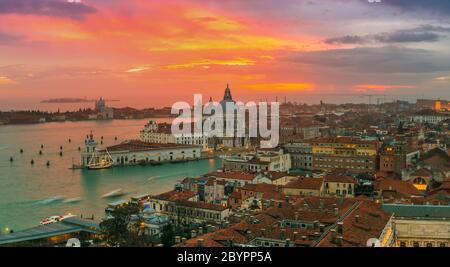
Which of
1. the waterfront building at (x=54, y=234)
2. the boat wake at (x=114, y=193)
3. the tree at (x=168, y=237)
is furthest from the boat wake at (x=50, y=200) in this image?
the tree at (x=168, y=237)

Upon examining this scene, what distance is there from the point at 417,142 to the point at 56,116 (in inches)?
1068

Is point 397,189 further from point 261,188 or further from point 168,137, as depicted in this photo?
point 168,137

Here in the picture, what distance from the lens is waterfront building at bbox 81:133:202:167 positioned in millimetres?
10930

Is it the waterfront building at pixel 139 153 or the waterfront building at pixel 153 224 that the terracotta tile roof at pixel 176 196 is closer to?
the waterfront building at pixel 153 224

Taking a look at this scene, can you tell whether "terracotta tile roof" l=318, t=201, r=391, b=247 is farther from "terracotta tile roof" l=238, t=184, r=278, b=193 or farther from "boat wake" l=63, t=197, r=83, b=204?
"boat wake" l=63, t=197, r=83, b=204

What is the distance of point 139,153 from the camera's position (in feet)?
38.3

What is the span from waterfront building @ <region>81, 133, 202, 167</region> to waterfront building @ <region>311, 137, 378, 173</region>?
12.2 feet

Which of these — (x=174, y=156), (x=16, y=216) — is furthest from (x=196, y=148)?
(x=16, y=216)

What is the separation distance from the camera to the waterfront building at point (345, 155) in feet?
29.4

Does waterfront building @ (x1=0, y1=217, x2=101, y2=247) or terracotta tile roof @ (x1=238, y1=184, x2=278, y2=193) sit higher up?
terracotta tile roof @ (x1=238, y1=184, x2=278, y2=193)

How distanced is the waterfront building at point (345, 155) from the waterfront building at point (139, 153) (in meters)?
3.73

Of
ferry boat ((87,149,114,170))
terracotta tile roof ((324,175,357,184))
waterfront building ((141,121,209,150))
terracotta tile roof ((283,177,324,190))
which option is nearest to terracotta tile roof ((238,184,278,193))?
terracotta tile roof ((283,177,324,190))

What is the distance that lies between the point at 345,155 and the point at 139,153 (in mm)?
4867

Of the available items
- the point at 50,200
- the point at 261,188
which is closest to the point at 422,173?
the point at 261,188
